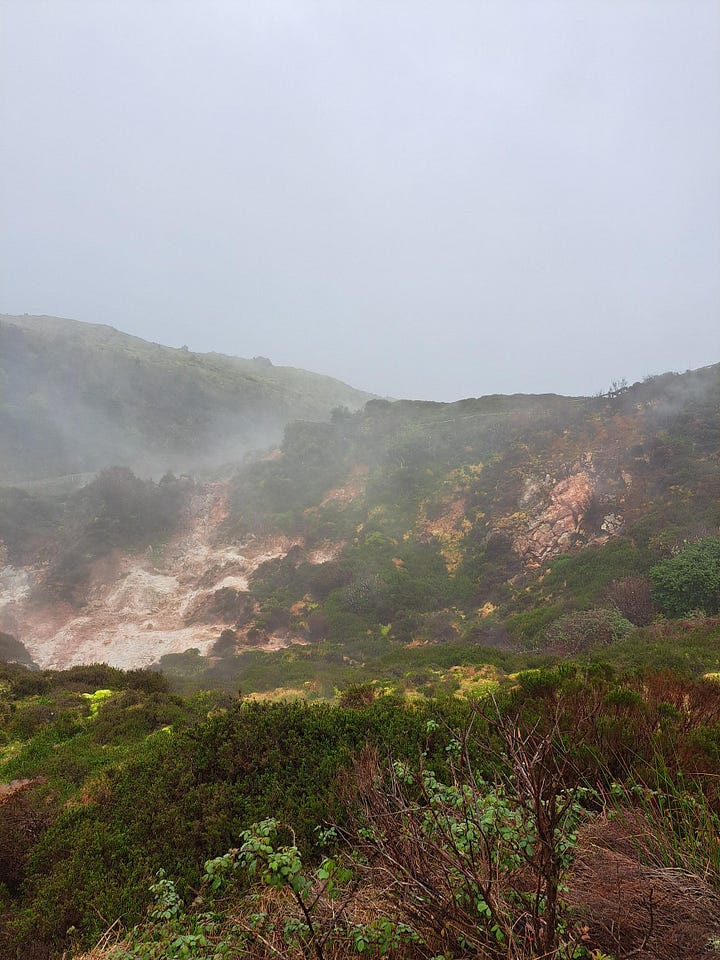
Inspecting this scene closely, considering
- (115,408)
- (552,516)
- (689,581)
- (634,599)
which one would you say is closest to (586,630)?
(634,599)

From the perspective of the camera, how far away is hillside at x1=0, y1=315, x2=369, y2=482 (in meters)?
58.4

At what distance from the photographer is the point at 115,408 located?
66.3 meters

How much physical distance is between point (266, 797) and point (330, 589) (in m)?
20.4

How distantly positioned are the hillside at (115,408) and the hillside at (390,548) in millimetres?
24459

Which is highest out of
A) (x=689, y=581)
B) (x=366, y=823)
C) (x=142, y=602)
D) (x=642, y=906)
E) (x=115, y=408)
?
(x=115, y=408)

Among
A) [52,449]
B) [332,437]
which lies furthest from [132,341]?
[332,437]

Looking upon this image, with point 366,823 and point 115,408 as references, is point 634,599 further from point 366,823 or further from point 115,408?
point 115,408

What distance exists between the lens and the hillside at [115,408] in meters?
58.4

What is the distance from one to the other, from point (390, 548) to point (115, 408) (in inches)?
2158

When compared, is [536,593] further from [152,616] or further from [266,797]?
[152,616]

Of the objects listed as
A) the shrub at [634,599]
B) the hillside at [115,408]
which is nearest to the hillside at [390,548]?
the shrub at [634,599]

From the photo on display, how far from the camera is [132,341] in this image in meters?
87.2

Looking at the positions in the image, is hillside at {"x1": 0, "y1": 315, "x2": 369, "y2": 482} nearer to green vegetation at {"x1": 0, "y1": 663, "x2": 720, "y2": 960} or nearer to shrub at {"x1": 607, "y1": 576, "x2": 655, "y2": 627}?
shrub at {"x1": 607, "y1": 576, "x2": 655, "y2": 627}

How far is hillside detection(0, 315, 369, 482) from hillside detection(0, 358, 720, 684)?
80.2 ft
